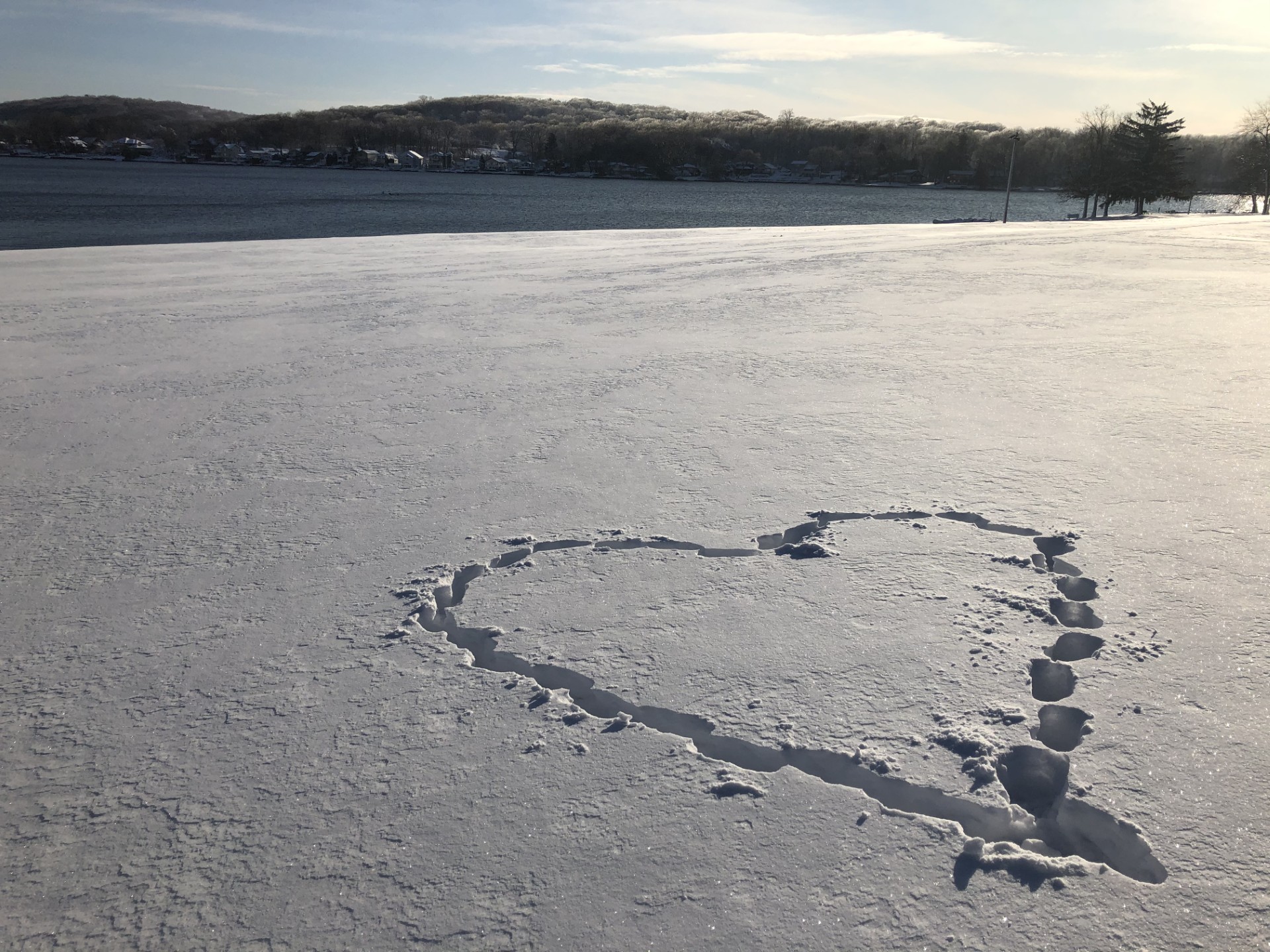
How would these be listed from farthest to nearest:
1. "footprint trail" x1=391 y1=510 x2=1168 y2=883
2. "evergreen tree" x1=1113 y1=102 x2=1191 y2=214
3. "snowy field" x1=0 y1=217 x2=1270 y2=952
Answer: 1. "evergreen tree" x1=1113 y1=102 x2=1191 y2=214
2. "footprint trail" x1=391 y1=510 x2=1168 y2=883
3. "snowy field" x1=0 y1=217 x2=1270 y2=952

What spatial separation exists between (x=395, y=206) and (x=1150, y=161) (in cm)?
4421

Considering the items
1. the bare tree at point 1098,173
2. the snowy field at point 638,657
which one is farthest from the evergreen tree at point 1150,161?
the snowy field at point 638,657

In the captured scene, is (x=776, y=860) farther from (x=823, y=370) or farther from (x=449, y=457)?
(x=823, y=370)

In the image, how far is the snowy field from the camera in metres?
1.40

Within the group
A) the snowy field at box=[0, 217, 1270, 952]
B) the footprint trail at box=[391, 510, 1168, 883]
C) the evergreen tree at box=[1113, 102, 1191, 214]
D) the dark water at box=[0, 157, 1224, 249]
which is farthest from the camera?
the evergreen tree at box=[1113, 102, 1191, 214]

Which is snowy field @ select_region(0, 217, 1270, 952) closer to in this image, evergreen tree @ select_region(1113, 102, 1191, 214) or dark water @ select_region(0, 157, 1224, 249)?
dark water @ select_region(0, 157, 1224, 249)

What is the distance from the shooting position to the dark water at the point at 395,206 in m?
27.1

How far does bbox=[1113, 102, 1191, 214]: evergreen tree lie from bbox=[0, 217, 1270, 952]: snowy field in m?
54.0

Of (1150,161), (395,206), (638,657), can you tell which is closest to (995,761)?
(638,657)

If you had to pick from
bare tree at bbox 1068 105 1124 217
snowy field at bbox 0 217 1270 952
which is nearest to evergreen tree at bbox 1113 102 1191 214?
bare tree at bbox 1068 105 1124 217

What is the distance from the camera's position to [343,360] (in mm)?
5148

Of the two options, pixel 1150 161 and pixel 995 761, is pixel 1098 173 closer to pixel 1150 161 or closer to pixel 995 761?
pixel 1150 161

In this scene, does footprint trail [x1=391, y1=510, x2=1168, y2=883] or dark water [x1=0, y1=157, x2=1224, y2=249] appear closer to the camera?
footprint trail [x1=391, y1=510, x2=1168, y2=883]

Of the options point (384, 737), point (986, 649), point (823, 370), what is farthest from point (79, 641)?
point (823, 370)
